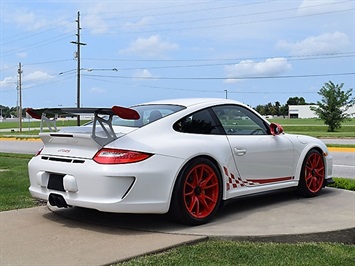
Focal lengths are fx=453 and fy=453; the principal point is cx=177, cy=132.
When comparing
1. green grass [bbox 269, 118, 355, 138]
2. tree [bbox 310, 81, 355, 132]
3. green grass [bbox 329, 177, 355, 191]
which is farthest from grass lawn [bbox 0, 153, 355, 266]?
tree [bbox 310, 81, 355, 132]

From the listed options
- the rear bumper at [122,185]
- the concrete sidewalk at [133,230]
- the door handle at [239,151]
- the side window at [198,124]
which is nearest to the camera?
the concrete sidewalk at [133,230]

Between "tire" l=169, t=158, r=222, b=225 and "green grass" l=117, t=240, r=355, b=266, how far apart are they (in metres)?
0.55

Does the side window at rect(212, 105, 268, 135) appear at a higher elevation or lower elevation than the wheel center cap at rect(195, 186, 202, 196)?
higher

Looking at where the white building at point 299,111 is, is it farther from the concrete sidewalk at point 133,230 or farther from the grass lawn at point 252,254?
the grass lawn at point 252,254

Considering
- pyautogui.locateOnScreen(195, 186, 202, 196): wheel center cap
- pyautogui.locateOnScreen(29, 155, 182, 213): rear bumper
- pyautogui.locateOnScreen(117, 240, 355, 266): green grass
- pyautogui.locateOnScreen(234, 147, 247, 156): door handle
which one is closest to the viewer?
pyautogui.locateOnScreen(117, 240, 355, 266): green grass

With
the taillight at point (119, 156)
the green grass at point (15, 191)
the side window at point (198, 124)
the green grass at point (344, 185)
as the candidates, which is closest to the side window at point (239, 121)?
the side window at point (198, 124)

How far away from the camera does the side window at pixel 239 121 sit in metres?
5.35

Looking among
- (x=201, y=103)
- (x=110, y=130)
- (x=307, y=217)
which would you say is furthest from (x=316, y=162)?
(x=110, y=130)

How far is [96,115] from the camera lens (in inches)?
174

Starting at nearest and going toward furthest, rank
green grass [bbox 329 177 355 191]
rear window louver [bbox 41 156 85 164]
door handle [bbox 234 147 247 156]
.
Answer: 1. rear window louver [bbox 41 156 85 164]
2. door handle [bbox 234 147 247 156]
3. green grass [bbox 329 177 355 191]

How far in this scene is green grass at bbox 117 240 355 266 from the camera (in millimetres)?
3527

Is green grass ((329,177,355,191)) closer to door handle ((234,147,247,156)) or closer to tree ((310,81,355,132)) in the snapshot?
door handle ((234,147,247,156))

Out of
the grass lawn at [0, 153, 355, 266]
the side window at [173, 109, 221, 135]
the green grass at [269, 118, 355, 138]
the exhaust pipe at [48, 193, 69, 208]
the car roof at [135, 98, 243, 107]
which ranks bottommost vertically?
the green grass at [269, 118, 355, 138]

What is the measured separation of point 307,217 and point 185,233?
1567 millimetres
